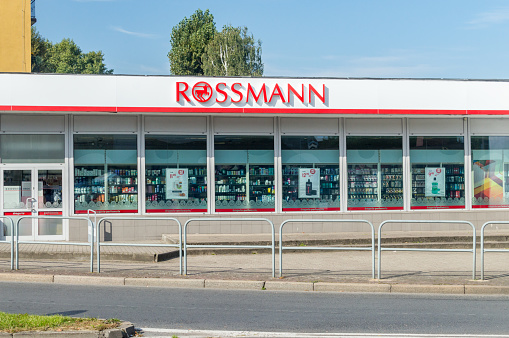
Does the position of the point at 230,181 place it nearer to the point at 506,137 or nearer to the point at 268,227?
the point at 268,227

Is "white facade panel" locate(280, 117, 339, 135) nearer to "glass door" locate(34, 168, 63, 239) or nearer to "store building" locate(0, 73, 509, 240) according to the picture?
"store building" locate(0, 73, 509, 240)

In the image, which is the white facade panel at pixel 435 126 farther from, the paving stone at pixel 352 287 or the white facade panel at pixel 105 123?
the paving stone at pixel 352 287

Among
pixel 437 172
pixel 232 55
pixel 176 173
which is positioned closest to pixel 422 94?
pixel 437 172

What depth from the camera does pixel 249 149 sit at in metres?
19.5

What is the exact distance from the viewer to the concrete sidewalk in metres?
11.7

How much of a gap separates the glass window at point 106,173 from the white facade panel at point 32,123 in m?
0.66

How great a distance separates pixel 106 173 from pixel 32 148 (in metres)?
2.20

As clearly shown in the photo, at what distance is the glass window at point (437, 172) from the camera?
20.1 meters

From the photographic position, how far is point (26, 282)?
40.0 ft

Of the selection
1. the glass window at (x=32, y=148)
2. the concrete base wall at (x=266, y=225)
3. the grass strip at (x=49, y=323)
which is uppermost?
the glass window at (x=32, y=148)

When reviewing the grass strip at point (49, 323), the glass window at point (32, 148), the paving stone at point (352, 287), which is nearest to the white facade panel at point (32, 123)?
the glass window at point (32, 148)

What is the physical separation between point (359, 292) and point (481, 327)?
3113mm

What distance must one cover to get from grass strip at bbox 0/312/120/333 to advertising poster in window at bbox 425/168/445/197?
14.1 meters

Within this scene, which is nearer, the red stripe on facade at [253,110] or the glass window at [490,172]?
the red stripe on facade at [253,110]
